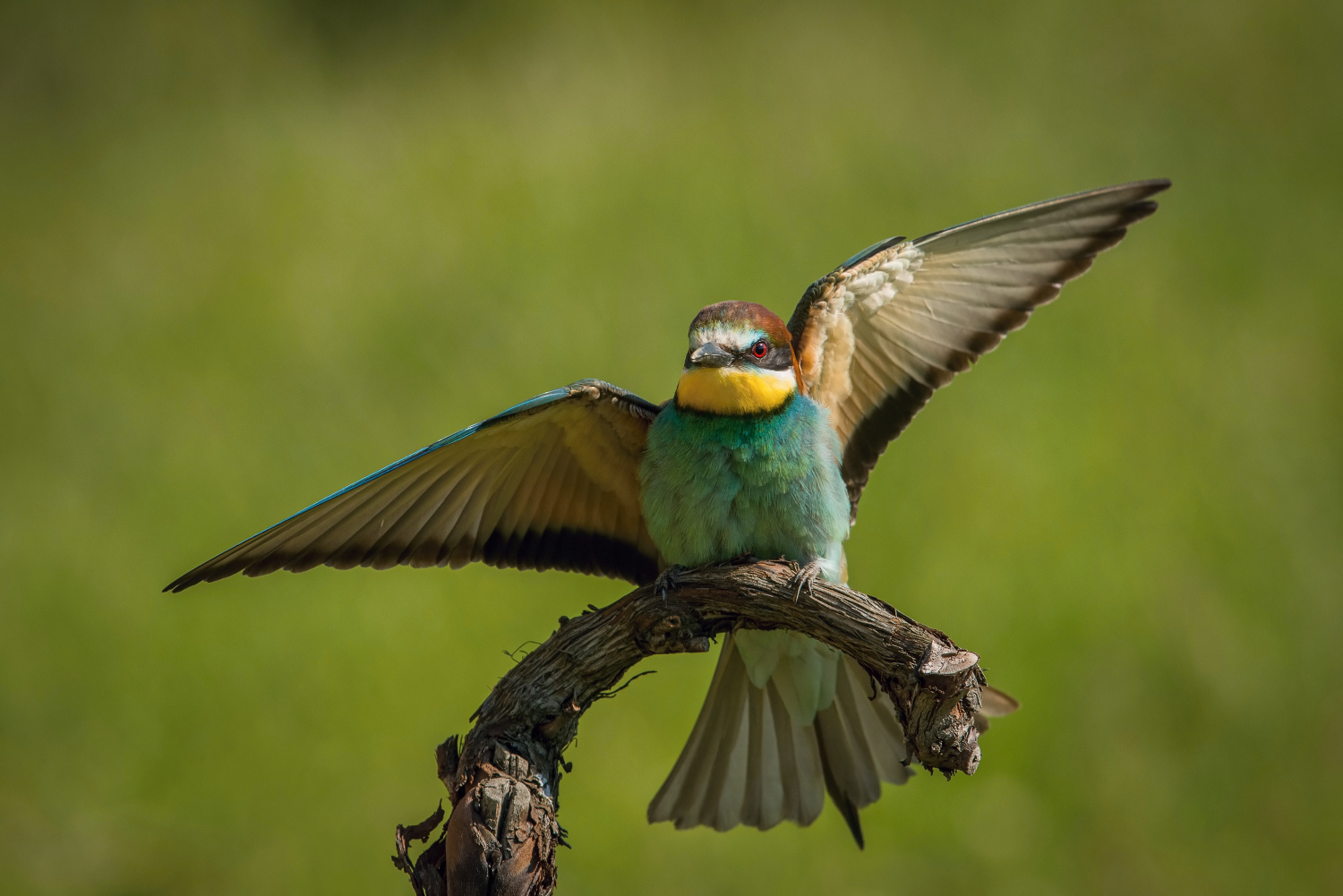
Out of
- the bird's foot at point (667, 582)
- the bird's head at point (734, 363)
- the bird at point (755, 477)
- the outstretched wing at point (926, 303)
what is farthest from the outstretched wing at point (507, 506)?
the outstretched wing at point (926, 303)

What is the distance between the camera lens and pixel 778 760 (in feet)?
5.18

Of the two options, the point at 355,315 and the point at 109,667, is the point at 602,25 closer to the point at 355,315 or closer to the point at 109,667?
the point at 355,315

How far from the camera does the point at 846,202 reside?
10.4ft

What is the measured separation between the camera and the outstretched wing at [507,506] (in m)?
1.35

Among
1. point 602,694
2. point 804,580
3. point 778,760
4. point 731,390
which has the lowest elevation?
point 778,760

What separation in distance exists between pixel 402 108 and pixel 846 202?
4.84 feet

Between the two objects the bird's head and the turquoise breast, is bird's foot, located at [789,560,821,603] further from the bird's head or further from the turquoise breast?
the bird's head

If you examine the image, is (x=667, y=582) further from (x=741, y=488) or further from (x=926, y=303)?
(x=926, y=303)

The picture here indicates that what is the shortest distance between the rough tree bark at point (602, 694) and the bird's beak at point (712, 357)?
266 mm

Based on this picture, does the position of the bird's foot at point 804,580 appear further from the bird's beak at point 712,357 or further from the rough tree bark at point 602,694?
the bird's beak at point 712,357

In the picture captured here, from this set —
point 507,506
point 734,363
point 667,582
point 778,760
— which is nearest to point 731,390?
point 734,363

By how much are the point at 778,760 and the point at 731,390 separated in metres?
0.60

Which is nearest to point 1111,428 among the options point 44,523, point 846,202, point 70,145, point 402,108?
point 846,202

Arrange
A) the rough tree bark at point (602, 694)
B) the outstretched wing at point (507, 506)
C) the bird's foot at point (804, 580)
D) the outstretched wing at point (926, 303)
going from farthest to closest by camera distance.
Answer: the outstretched wing at point (926, 303), the outstretched wing at point (507, 506), the bird's foot at point (804, 580), the rough tree bark at point (602, 694)
